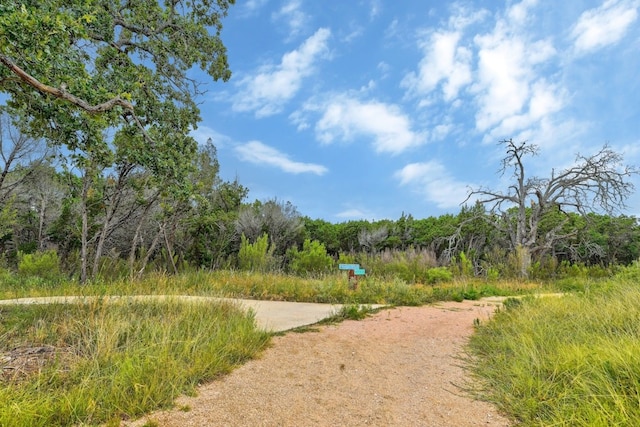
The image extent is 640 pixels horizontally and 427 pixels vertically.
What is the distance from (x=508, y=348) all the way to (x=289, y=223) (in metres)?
16.4

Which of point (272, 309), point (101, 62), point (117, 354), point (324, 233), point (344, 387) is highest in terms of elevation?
point (101, 62)

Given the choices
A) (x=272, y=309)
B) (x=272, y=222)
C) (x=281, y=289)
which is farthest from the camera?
(x=272, y=222)

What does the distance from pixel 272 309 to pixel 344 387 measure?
386 centimetres

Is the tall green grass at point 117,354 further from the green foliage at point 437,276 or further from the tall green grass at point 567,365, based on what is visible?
the green foliage at point 437,276

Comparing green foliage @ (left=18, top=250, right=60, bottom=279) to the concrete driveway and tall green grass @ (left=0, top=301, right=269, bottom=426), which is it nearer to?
the concrete driveway

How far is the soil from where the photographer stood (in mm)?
2824

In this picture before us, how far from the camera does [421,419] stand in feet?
9.66

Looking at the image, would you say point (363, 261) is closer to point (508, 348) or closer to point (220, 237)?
point (220, 237)

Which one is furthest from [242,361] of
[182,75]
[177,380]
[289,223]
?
[289,223]

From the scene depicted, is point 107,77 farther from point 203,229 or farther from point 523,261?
point 523,261

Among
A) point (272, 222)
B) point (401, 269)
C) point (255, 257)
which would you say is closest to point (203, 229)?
point (272, 222)

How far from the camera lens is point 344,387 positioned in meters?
3.46

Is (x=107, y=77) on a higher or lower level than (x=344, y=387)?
higher

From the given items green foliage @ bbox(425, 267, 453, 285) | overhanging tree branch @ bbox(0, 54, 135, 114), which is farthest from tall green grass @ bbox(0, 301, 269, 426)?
green foliage @ bbox(425, 267, 453, 285)
